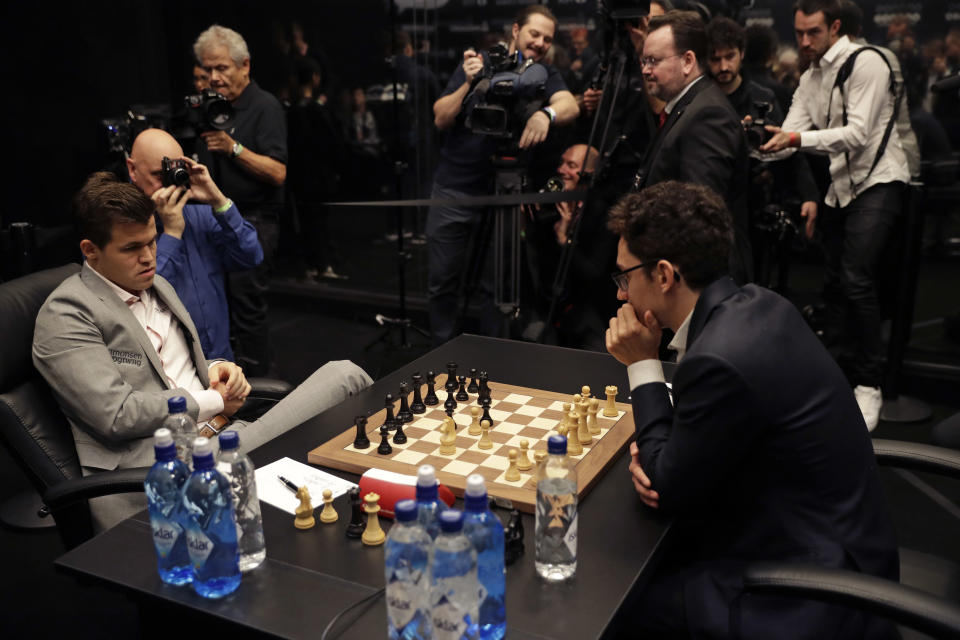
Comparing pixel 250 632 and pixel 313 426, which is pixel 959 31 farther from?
pixel 250 632

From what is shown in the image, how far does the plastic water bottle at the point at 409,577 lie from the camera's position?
1124 millimetres

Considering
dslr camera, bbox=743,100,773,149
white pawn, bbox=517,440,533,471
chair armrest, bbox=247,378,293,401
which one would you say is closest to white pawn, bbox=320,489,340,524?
white pawn, bbox=517,440,533,471

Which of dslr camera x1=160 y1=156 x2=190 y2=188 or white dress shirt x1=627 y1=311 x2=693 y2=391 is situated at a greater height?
dslr camera x1=160 y1=156 x2=190 y2=188

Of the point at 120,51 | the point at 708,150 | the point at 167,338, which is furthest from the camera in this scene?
the point at 120,51

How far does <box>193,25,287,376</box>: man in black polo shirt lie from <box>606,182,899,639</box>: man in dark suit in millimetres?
2508

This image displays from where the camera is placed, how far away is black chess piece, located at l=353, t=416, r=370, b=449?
1773mm

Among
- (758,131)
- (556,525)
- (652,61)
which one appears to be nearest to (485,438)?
(556,525)

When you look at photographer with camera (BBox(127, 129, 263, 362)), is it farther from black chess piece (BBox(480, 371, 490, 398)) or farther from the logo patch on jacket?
black chess piece (BBox(480, 371, 490, 398))

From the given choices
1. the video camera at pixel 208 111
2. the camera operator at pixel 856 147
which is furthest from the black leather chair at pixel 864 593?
the video camera at pixel 208 111

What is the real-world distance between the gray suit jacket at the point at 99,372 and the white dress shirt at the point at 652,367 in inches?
43.6

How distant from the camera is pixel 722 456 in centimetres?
145

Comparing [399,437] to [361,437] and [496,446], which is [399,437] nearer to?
[361,437]

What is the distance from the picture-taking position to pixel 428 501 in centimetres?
117

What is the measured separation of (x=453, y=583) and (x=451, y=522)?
0.10 m
